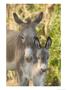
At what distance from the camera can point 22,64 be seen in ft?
4.30

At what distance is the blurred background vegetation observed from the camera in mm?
1309

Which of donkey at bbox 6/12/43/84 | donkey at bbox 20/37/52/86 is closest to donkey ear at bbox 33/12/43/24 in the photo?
donkey at bbox 6/12/43/84

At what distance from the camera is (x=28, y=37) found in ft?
4.30

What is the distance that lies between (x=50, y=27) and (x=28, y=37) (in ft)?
0.41

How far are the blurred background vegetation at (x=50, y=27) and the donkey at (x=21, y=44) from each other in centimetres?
2

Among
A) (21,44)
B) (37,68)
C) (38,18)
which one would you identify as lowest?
(37,68)

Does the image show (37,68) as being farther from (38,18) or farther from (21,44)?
(38,18)

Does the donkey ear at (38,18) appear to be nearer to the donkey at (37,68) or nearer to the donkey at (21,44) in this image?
the donkey at (21,44)

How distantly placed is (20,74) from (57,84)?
20 centimetres

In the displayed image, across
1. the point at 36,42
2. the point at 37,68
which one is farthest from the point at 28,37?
the point at 37,68

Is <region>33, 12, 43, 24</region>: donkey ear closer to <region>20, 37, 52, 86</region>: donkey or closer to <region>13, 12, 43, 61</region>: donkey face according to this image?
<region>13, 12, 43, 61</region>: donkey face

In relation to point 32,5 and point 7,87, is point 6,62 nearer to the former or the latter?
point 7,87

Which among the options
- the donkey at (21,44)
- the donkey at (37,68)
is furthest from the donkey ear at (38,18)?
the donkey at (37,68)
